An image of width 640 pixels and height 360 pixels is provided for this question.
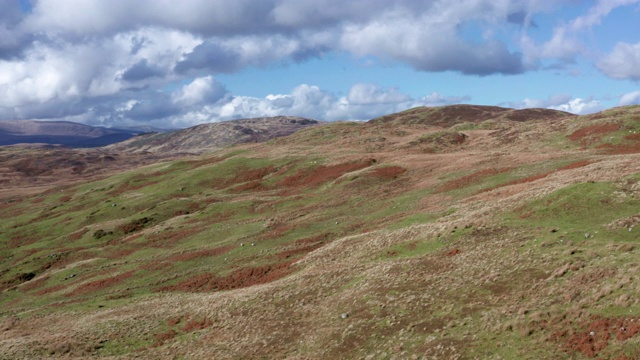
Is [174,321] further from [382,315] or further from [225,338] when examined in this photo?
[382,315]

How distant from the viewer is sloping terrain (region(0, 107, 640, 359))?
24609mm

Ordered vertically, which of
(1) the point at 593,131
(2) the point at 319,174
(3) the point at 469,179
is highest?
(1) the point at 593,131

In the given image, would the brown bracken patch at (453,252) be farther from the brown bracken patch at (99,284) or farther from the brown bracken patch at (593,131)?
the brown bracken patch at (593,131)

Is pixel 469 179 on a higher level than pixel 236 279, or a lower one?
higher

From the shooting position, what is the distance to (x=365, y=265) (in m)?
37.6

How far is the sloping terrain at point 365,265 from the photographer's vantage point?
80.7 ft

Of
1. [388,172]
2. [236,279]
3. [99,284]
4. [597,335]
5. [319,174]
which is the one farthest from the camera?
[319,174]

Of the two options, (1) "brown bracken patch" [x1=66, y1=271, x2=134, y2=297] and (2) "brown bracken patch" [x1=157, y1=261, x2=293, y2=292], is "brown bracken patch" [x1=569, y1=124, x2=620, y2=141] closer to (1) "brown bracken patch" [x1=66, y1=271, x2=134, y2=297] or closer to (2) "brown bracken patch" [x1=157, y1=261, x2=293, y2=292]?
(2) "brown bracken patch" [x1=157, y1=261, x2=293, y2=292]

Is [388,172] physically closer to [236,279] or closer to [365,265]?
[236,279]

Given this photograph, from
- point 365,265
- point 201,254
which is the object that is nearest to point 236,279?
point 201,254

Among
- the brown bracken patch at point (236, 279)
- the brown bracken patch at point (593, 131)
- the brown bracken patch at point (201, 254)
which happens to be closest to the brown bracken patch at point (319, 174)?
the brown bracken patch at point (201, 254)

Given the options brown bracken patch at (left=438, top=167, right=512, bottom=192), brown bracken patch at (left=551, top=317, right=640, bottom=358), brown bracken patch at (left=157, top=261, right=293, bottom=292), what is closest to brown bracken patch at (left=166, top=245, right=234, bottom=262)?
brown bracken patch at (left=157, top=261, right=293, bottom=292)

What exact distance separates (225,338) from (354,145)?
3545 inches

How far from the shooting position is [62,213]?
98.8m
